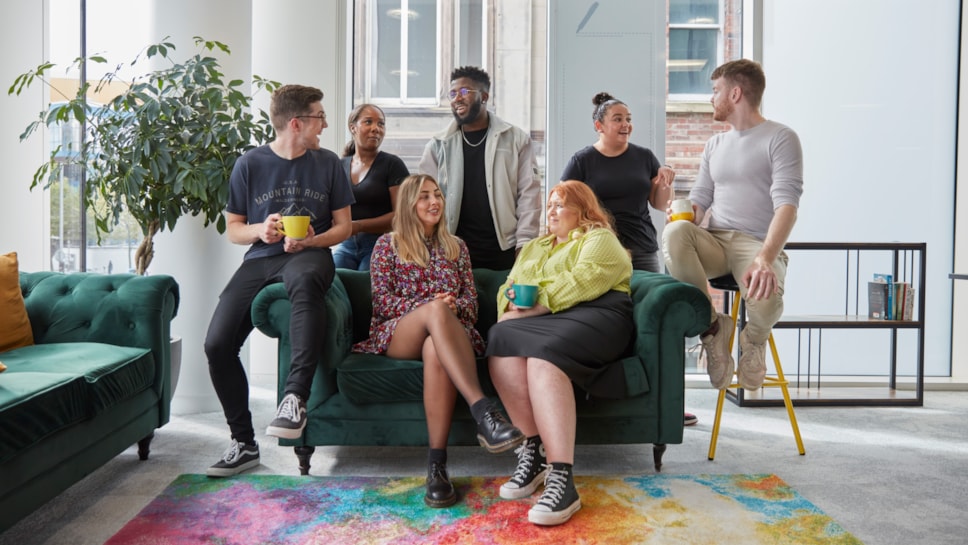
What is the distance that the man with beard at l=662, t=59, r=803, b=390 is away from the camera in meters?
2.96

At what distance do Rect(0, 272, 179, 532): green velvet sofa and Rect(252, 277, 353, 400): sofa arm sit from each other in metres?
0.45

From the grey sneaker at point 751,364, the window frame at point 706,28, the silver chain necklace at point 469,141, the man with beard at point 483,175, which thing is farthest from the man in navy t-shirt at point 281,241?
the window frame at point 706,28

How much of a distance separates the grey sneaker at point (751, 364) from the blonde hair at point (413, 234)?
4.08ft

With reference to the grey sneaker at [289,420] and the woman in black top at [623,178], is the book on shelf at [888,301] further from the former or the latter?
the grey sneaker at [289,420]

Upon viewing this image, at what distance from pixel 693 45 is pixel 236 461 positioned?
13.2 ft

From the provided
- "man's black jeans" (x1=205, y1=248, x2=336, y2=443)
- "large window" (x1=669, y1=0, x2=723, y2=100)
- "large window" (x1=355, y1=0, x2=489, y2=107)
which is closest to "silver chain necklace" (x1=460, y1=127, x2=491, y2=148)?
"man's black jeans" (x1=205, y1=248, x2=336, y2=443)

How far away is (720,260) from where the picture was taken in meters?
3.06

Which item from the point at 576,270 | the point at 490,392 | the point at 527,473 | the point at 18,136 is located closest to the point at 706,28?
the point at 576,270

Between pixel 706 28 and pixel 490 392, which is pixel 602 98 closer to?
pixel 490 392

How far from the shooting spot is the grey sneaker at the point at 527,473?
2.54 metres

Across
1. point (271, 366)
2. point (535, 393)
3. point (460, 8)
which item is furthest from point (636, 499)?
point (460, 8)

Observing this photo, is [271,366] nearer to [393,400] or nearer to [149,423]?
[149,423]

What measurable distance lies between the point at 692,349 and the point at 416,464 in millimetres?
2579

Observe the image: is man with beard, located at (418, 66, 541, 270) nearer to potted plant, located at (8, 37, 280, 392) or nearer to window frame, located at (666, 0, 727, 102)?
potted plant, located at (8, 37, 280, 392)
